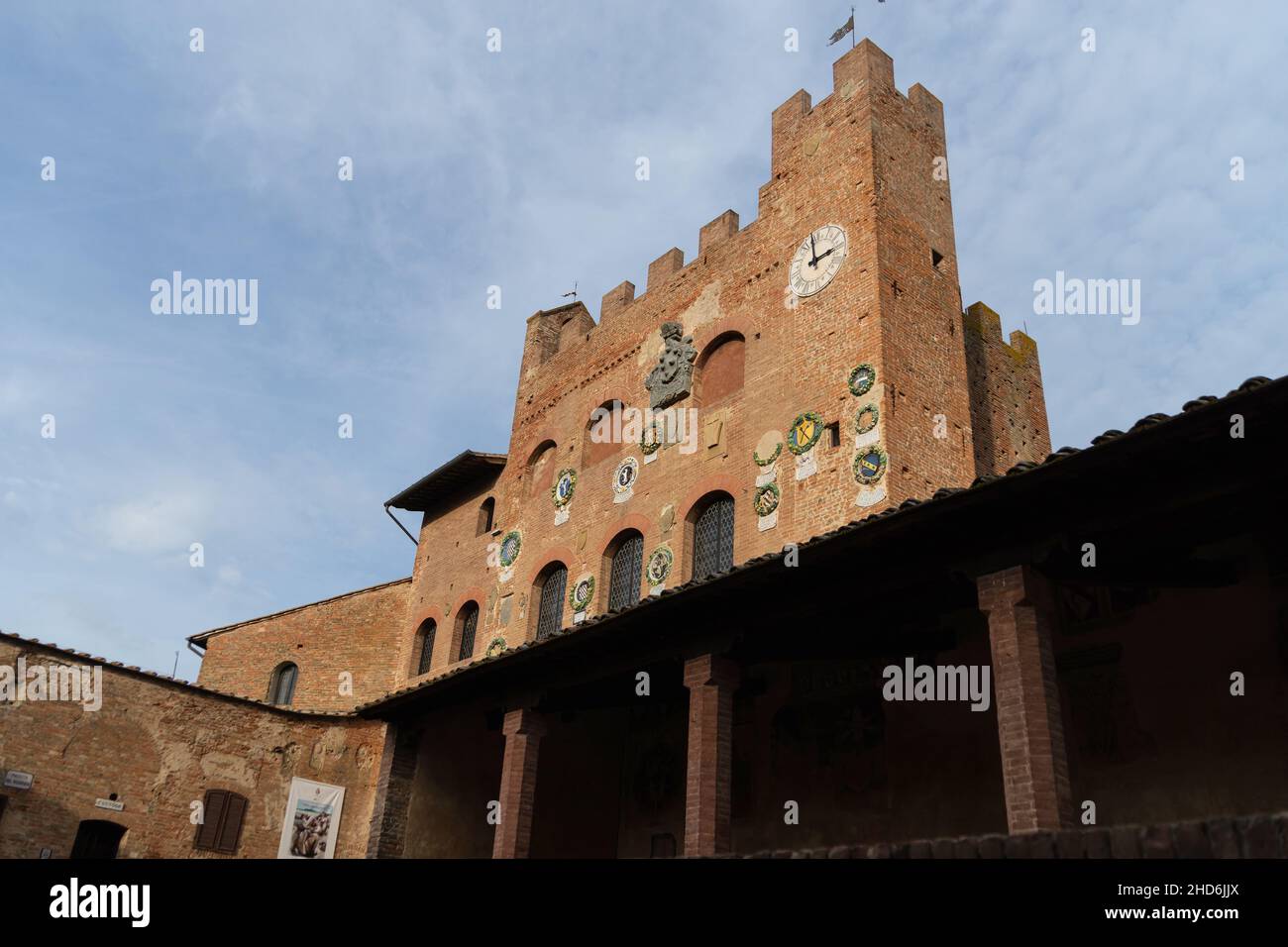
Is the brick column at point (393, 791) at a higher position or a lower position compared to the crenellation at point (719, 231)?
lower

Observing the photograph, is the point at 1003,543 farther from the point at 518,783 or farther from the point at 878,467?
the point at 518,783

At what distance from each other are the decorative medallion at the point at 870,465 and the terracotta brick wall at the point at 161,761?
815 centimetres

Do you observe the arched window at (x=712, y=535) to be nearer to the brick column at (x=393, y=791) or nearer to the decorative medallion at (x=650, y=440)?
the decorative medallion at (x=650, y=440)

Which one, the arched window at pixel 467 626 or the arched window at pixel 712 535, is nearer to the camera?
the arched window at pixel 712 535

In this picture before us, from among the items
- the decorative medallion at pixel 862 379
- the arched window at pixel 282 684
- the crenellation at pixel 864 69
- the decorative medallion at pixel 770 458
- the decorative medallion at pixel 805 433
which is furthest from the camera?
the arched window at pixel 282 684

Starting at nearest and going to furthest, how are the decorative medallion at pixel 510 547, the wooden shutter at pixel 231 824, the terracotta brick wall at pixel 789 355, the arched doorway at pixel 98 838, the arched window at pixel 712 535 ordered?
the arched doorway at pixel 98 838 → the terracotta brick wall at pixel 789 355 → the wooden shutter at pixel 231 824 → the arched window at pixel 712 535 → the decorative medallion at pixel 510 547

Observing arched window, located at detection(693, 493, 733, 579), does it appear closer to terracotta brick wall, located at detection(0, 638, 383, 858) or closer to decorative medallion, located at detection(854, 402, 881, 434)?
decorative medallion, located at detection(854, 402, 881, 434)

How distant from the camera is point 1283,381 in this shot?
5.91m

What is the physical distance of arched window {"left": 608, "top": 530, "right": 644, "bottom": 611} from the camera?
15.8 metres

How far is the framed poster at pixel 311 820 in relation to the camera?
14805 mm

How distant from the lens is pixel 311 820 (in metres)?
15.1

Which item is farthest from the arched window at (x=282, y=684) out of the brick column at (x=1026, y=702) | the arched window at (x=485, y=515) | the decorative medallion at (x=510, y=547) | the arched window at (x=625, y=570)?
the brick column at (x=1026, y=702)

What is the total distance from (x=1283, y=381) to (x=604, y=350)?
44.9 ft

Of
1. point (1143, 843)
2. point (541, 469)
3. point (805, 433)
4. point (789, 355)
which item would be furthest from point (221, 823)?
point (1143, 843)
